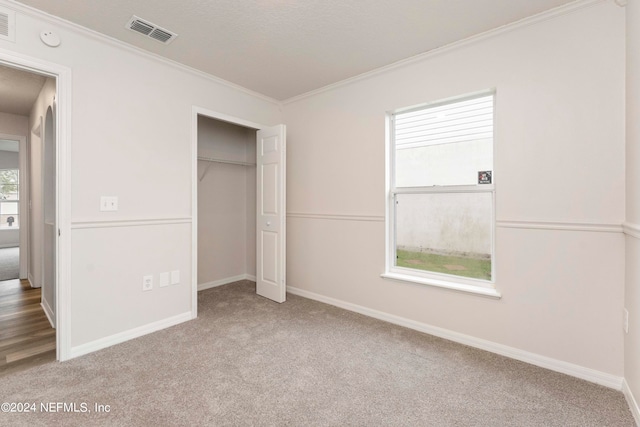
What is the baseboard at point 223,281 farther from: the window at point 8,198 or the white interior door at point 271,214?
the window at point 8,198

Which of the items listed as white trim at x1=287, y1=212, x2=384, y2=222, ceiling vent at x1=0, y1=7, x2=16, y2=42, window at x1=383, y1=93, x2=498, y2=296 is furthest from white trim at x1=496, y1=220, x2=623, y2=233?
ceiling vent at x1=0, y1=7, x2=16, y2=42

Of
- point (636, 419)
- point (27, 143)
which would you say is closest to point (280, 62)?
point (636, 419)

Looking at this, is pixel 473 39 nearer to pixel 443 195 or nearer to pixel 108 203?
pixel 443 195

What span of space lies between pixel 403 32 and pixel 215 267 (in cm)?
367

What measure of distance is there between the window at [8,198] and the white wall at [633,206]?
11.7 metres

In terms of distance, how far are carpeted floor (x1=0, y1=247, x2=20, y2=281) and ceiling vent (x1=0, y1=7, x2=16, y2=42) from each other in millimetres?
4362

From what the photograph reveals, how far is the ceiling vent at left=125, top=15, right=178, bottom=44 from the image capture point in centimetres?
223

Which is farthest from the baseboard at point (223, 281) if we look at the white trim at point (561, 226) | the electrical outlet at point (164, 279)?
the white trim at point (561, 226)

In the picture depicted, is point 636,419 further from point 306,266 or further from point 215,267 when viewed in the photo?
point 215,267

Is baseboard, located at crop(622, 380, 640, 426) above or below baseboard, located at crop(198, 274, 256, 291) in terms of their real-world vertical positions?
below

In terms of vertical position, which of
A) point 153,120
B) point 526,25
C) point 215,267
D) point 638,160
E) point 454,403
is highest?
point 526,25

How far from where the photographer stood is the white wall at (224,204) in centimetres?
413

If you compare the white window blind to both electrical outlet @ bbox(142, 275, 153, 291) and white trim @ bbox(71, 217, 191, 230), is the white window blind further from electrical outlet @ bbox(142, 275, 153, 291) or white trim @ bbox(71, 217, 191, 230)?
electrical outlet @ bbox(142, 275, 153, 291)

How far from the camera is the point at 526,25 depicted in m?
2.20
